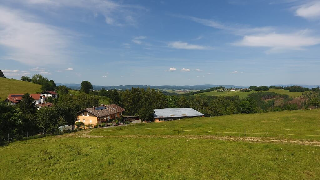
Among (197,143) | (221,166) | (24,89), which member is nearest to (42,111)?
(197,143)

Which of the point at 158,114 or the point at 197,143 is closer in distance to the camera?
the point at 197,143

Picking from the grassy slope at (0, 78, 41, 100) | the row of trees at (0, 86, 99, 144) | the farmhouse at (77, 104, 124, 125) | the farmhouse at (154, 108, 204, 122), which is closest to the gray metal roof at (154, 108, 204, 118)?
the farmhouse at (154, 108, 204, 122)

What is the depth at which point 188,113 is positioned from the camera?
3120 inches

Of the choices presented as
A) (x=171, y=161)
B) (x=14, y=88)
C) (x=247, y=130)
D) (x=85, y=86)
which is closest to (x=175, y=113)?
(x=247, y=130)

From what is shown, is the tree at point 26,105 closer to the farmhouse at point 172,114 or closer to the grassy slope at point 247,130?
the grassy slope at point 247,130

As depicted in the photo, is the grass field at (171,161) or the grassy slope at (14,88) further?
the grassy slope at (14,88)

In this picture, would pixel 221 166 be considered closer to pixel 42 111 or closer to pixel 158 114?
pixel 42 111

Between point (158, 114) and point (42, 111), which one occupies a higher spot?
point (42, 111)

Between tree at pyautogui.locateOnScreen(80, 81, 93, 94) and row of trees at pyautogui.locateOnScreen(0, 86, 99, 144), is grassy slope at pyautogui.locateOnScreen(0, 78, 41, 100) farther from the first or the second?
Result: row of trees at pyautogui.locateOnScreen(0, 86, 99, 144)

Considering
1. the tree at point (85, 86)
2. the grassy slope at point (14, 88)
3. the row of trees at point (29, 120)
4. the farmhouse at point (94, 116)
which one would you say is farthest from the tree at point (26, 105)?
the tree at point (85, 86)

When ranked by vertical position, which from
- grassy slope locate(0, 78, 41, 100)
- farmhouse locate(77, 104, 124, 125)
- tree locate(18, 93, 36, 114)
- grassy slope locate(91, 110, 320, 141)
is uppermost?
grassy slope locate(0, 78, 41, 100)

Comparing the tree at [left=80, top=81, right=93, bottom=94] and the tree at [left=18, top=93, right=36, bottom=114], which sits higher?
the tree at [left=80, top=81, right=93, bottom=94]

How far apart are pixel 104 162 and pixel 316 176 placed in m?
20.3

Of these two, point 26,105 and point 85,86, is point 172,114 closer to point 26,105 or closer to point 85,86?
point 26,105
